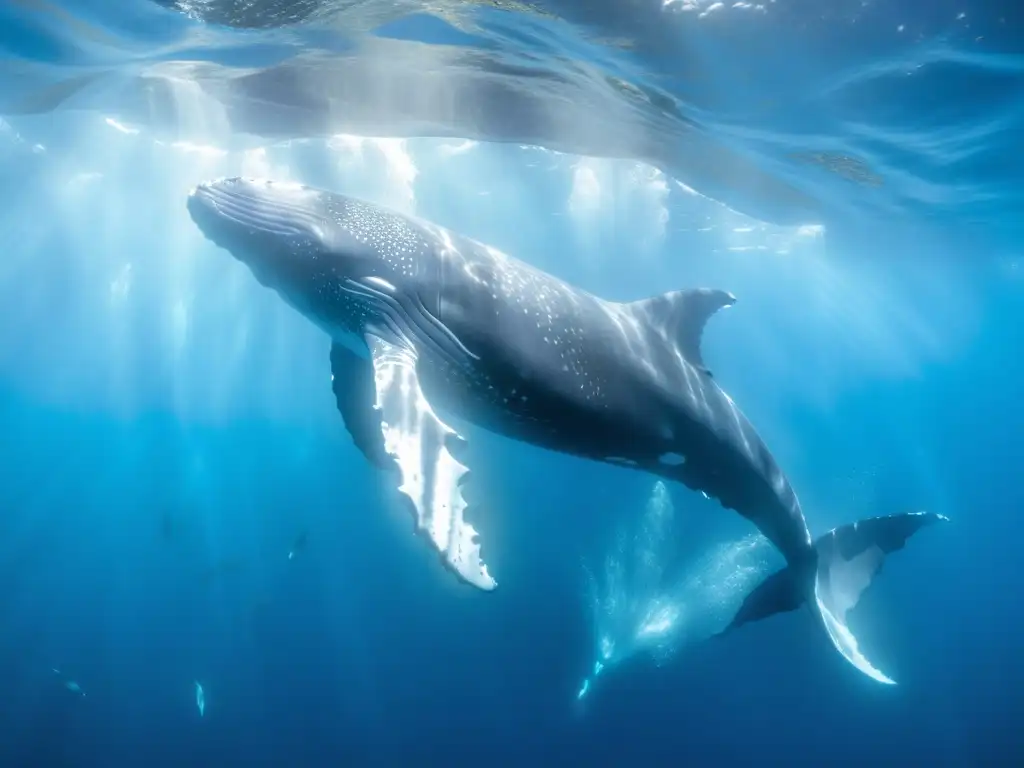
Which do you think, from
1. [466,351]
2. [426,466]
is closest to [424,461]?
[426,466]

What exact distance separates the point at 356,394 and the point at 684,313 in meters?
4.60

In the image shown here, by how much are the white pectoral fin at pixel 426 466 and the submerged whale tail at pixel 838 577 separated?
6924 mm

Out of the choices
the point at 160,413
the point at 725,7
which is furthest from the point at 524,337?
the point at 160,413

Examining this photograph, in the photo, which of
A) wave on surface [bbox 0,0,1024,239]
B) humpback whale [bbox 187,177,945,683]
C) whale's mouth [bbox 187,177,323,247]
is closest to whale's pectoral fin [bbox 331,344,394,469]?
humpback whale [bbox 187,177,945,683]

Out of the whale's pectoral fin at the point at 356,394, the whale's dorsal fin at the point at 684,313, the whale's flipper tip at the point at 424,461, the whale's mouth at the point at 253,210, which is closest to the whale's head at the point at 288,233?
the whale's mouth at the point at 253,210

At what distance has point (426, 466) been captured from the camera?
5727mm

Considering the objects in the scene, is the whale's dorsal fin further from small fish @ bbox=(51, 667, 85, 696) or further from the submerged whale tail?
small fish @ bbox=(51, 667, 85, 696)

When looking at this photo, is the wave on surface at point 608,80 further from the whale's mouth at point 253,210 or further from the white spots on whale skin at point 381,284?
the white spots on whale skin at point 381,284

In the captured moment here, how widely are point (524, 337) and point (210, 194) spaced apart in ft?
14.3

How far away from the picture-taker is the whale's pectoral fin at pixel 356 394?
29.1 feet

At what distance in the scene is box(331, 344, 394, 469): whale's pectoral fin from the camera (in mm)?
8867

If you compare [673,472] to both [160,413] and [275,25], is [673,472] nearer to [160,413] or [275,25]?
[275,25]

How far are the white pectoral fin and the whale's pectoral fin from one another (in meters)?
2.50

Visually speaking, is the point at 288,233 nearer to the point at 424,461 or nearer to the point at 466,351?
the point at 466,351
